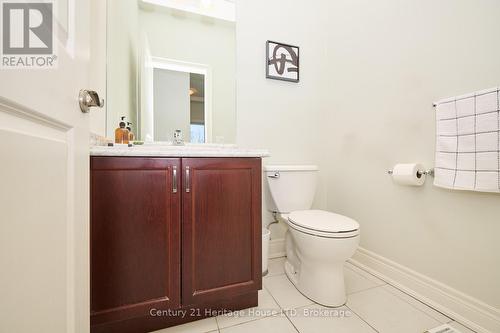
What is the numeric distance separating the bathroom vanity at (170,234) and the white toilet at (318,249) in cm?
28

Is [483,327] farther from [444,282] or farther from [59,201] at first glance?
[59,201]

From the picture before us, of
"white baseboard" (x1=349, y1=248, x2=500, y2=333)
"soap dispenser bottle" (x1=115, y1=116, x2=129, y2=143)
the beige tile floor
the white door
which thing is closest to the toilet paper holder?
"white baseboard" (x1=349, y1=248, x2=500, y2=333)

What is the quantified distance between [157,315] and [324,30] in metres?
2.39

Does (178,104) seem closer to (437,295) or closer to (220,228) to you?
(220,228)

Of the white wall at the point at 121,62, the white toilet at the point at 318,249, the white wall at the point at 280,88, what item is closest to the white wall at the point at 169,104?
the white wall at the point at 121,62

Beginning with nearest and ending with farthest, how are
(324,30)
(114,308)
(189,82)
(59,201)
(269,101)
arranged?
(59,201) → (114,308) → (189,82) → (269,101) → (324,30)

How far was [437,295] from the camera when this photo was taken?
1.18m

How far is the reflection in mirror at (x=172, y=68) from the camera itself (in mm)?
1458

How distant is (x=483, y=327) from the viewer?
3.31ft

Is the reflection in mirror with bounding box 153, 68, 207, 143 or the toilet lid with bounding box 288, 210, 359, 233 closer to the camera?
the toilet lid with bounding box 288, 210, 359, 233

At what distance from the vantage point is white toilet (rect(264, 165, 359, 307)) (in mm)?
1131

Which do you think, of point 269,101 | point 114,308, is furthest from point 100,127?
point 269,101

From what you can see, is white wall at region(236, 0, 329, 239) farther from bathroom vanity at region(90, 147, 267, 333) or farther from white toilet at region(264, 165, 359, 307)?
bathroom vanity at region(90, 147, 267, 333)

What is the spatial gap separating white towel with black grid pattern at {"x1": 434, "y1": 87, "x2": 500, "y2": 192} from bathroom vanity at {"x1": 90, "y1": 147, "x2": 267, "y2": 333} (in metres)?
0.91
